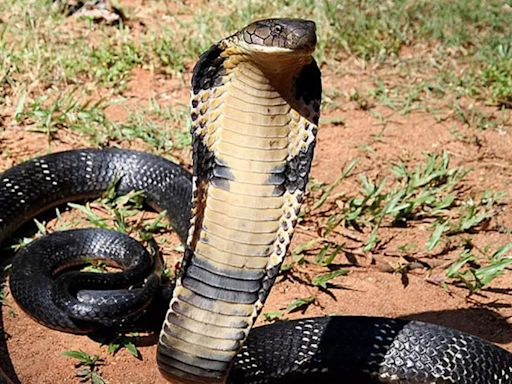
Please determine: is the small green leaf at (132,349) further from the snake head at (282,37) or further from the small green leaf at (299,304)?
the snake head at (282,37)

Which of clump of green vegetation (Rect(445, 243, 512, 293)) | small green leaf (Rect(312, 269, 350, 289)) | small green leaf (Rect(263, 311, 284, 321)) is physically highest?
clump of green vegetation (Rect(445, 243, 512, 293))

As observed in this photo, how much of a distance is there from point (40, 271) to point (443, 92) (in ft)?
11.8

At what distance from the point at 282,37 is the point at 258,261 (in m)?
0.81

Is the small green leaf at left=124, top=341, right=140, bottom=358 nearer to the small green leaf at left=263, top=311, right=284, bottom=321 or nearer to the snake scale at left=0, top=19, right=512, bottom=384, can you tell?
the snake scale at left=0, top=19, right=512, bottom=384

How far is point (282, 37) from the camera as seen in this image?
8.07 ft

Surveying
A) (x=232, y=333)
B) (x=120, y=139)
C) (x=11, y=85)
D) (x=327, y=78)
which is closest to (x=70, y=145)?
(x=120, y=139)

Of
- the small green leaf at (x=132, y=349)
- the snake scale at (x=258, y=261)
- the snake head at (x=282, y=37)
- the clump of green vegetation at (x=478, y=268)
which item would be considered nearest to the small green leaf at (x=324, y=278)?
the snake scale at (x=258, y=261)

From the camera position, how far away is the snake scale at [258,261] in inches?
107

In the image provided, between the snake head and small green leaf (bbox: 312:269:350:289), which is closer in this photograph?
the snake head

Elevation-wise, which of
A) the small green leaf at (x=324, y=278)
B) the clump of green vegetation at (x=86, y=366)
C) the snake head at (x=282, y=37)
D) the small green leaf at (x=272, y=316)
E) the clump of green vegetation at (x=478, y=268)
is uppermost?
the snake head at (x=282, y=37)

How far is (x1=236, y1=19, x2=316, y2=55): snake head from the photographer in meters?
2.44

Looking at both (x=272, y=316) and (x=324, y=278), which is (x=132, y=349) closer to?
(x=272, y=316)

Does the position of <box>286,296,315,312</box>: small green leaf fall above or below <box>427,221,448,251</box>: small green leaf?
below

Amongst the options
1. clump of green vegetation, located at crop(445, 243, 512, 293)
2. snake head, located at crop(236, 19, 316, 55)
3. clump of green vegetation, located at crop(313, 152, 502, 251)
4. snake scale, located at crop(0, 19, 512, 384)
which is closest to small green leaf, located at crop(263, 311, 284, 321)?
snake scale, located at crop(0, 19, 512, 384)
